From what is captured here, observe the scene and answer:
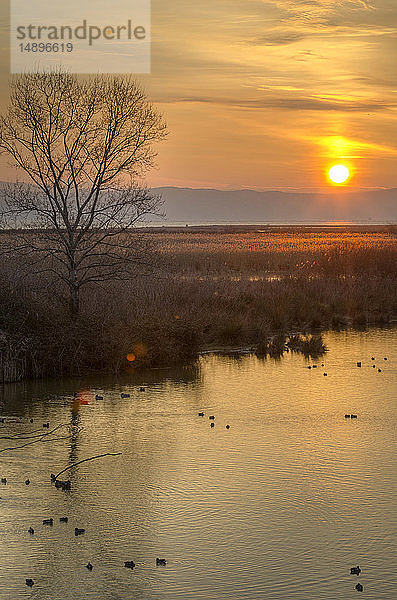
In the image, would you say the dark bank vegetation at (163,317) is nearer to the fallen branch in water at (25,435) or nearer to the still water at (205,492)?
the still water at (205,492)

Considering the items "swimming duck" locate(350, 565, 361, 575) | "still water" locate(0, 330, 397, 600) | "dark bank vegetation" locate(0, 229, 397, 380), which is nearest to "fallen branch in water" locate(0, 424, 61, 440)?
"still water" locate(0, 330, 397, 600)

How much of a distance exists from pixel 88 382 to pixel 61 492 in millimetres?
7439

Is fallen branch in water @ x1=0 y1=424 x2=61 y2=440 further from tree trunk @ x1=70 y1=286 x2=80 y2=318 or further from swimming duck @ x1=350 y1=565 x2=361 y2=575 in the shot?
swimming duck @ x1=350 y1=565 x2=361 y2=575

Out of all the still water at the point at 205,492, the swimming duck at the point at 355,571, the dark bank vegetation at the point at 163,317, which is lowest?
the swimming duck at the point at 355,571

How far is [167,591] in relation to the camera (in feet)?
25.2

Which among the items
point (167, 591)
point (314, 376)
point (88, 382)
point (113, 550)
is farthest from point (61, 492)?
point (314, 376)

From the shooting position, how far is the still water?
7.98 metres

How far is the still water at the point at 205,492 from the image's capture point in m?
7.98

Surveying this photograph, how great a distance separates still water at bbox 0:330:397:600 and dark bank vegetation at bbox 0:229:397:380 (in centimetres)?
129

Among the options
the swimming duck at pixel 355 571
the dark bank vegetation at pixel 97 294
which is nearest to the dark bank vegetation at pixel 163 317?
the dark bank vegetation at pixel 97 294

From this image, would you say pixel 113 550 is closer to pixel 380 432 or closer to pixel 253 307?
pixel 380 432

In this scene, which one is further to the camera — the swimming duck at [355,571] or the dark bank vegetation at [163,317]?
the dark bank vegetation at [163,317]

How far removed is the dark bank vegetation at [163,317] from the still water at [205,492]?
1.29 meters

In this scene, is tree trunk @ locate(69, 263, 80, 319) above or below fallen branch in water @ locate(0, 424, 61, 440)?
above
